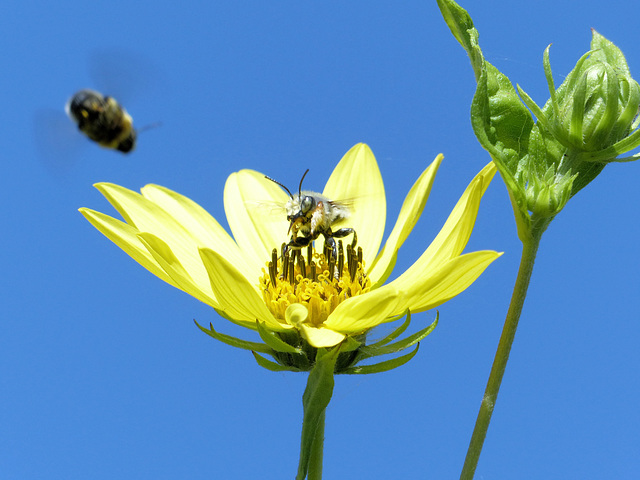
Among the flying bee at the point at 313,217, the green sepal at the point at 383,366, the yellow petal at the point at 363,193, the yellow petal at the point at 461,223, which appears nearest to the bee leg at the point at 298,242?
the flying bee at the point at 313,217

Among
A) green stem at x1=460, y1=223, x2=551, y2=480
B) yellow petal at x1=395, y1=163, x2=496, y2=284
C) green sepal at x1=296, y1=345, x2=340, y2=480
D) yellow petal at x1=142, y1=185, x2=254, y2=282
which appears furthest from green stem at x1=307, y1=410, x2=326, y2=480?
yellow petal at x1=142, y1=185, x2=254, y2=282

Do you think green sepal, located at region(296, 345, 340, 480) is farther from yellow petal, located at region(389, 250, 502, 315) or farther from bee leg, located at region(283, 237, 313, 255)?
bee leg, located at region(283, 237, 313, 255)

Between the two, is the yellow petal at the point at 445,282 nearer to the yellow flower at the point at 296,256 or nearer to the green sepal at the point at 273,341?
the yellow flower at the point at 296,256

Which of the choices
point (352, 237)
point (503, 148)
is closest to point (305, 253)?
point (352, 237)

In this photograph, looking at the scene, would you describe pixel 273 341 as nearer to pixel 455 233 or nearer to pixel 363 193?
pixel 455 233

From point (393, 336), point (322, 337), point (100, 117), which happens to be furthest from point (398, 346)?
point (100, 117)

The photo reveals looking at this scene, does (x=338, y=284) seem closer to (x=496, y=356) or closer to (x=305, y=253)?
(x=305, y=253)
